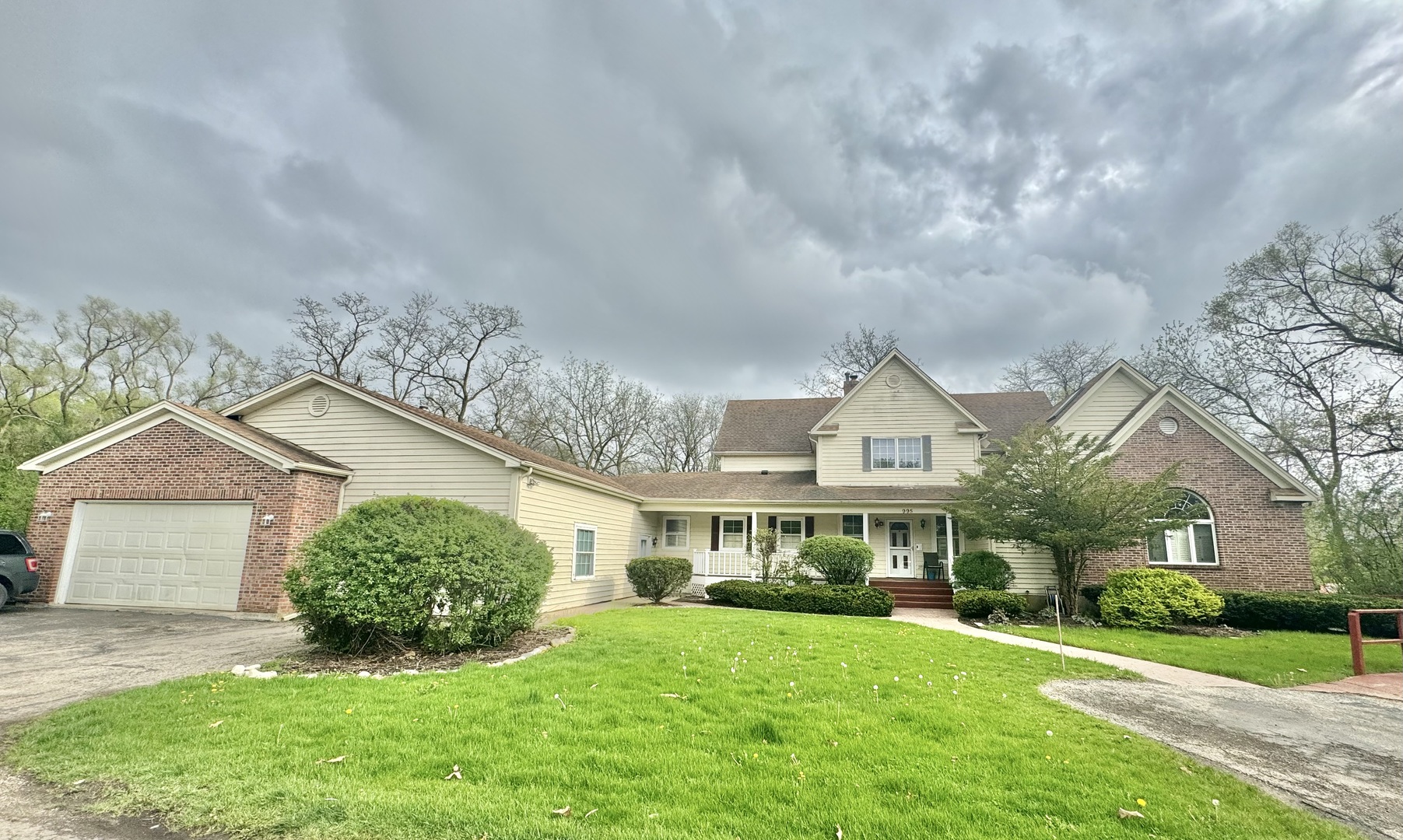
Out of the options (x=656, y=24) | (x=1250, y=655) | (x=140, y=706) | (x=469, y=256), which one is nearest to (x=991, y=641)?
(x=1250, y=655)

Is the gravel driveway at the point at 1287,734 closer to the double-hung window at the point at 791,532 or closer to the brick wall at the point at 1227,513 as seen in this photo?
the brick wall at the point at 1227,513

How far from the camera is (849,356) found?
31.1m

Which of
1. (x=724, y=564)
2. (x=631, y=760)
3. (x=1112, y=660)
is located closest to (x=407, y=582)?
(x=631, y=760)

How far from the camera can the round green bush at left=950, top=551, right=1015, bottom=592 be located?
14.9 meters

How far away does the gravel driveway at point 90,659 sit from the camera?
298 cm

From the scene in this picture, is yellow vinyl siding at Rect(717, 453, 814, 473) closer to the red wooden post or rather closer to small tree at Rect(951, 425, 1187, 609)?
small tree at Rect(951, 425, 1187, 609)

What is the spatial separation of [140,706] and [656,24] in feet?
44.4

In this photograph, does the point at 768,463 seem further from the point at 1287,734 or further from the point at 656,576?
the point at 1287,734

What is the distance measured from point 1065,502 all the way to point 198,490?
735 inches

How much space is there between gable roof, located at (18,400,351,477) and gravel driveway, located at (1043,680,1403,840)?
13.6m

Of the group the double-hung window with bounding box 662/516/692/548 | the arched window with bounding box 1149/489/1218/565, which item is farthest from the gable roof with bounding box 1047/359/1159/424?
the double-hung window with bounding box 662/516/692/548

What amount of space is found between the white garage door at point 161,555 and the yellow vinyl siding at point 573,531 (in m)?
Answer: 5.60

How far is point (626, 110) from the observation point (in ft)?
45.6

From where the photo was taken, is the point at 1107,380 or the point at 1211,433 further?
the point at 1107,380
